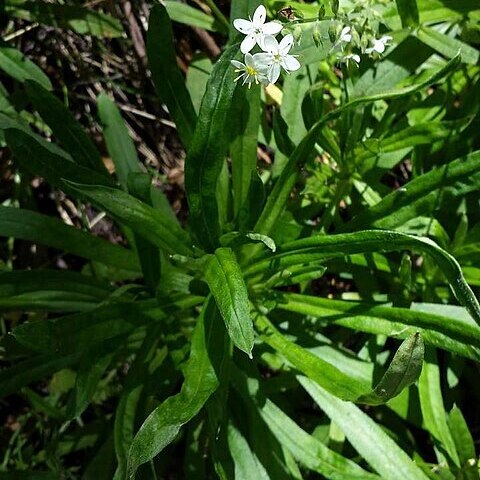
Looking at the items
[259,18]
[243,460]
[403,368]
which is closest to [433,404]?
[243,460]

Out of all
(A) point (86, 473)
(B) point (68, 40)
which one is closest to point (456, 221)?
(A) point (86, 473)

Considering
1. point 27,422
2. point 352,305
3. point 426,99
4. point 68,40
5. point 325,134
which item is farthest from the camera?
point 68,40

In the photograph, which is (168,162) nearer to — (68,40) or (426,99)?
(68,40)

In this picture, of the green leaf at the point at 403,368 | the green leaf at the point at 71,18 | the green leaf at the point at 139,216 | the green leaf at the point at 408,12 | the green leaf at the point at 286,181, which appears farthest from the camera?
the green leaf at the point at 71,18

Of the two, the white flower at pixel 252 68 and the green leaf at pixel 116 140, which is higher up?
the green leaf at pixel 116 140

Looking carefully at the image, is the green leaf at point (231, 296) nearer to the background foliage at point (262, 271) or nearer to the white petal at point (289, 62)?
the background foliage at point (262, 271)

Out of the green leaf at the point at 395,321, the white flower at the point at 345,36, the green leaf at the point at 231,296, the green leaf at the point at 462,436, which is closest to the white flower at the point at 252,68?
the white flower at the point at 345,36

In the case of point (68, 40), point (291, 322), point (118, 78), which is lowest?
Result: point (291, 322)

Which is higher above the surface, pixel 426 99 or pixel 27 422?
pixel 426 99
